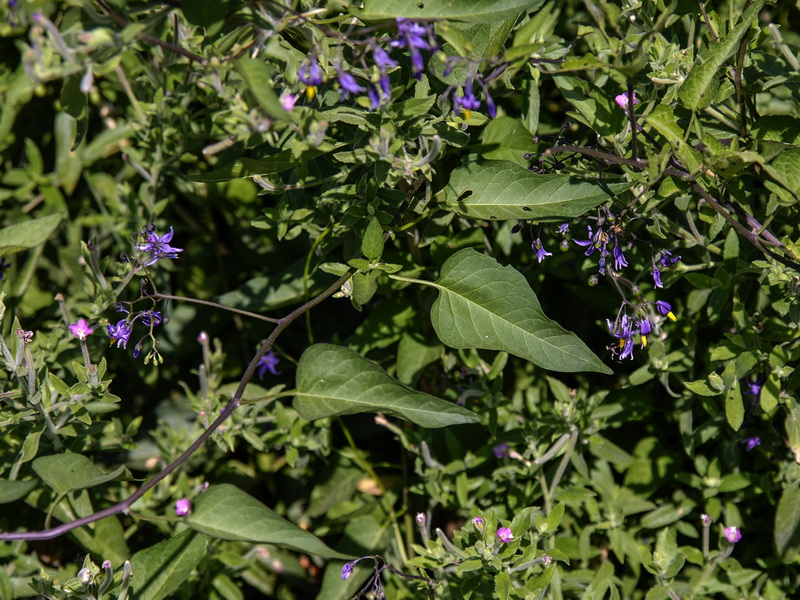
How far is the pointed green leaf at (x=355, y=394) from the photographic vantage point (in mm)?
1470

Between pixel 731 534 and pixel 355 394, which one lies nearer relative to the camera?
pixel 355 394

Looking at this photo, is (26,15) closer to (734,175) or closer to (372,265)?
(372,265)

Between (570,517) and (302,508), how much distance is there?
86 centimetres

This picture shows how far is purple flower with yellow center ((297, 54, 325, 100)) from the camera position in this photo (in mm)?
1192

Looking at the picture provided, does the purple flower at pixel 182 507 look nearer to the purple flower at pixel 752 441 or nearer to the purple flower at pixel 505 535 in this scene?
the purple flower at pixel 505 535

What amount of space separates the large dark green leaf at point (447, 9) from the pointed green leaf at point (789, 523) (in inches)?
52.1

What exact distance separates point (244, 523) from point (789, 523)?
1290 millimetres

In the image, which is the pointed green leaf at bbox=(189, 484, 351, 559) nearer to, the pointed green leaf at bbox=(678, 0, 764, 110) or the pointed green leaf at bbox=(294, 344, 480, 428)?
the pointed green leaf at bbox=(294, 344, 480, 428)

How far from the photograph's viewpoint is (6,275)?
7.30ft

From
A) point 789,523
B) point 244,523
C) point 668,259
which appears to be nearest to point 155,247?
point 244,523

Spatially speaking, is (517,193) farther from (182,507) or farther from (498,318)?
(182,507)

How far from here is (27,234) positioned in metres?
1.99

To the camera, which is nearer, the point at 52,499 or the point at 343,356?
the point at 343,356

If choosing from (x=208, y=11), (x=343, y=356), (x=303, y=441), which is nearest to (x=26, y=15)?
(x=208, y=11)
